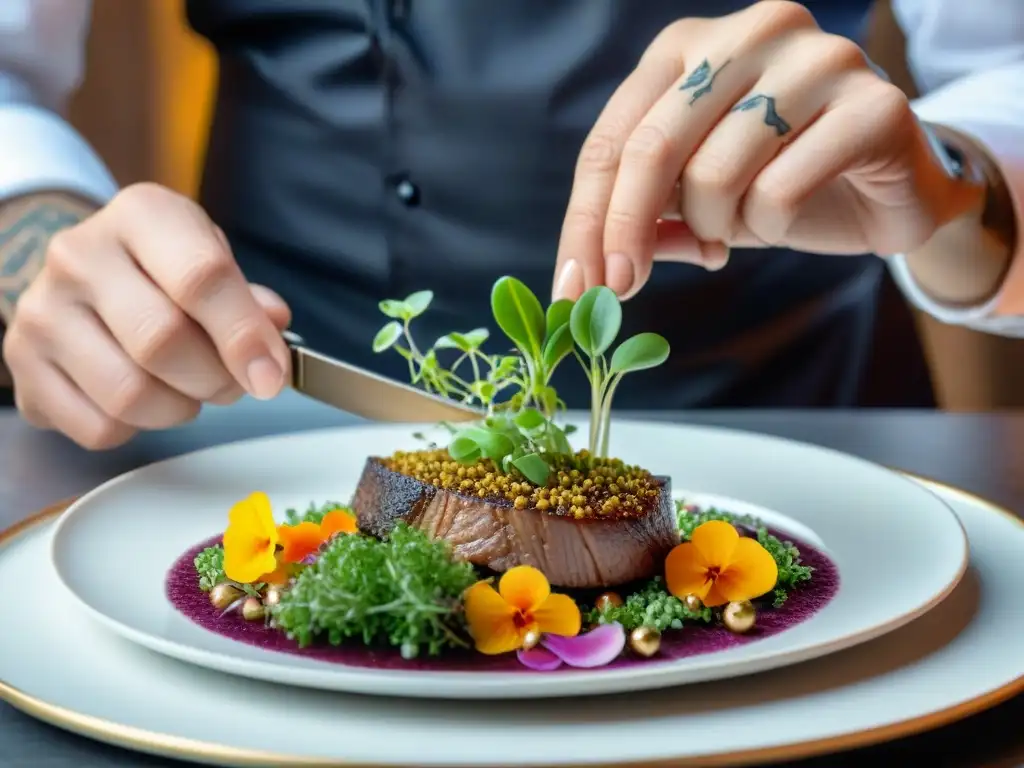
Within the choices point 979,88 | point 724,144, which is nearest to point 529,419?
point 724,144

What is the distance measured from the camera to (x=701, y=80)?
113cm

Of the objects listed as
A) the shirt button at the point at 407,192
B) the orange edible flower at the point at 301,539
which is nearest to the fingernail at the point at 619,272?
the orange edible flower at the point at 301,539

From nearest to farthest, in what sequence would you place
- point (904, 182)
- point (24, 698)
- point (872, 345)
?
point (24, 698), point (904, 182), point (872, 345)

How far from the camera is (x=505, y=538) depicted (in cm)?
86

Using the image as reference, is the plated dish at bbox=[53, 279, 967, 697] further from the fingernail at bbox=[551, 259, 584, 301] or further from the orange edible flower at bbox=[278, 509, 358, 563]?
the fingernail at bbox=[551, 259, 584, 301]

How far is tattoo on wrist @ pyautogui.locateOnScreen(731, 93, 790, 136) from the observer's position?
3.62ft

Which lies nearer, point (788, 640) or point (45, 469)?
point (788, 640)

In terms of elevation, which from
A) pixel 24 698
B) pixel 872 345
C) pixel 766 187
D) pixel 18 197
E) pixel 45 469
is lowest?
pixel 872 345

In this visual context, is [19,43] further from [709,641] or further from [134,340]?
[709,641]

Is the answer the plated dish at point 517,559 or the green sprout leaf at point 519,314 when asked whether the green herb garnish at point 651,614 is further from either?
the green sprout leaf at point 519,314

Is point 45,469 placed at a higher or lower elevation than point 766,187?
lower

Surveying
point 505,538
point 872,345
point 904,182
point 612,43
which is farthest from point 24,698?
point 872,345

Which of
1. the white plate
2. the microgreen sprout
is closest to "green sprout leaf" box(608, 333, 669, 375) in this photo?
the microgreen sprout

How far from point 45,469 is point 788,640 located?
36.9 inches
